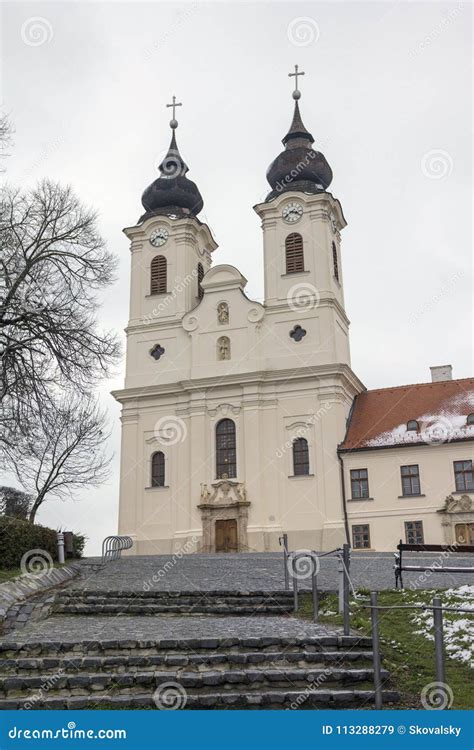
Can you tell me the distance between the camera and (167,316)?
3750cm

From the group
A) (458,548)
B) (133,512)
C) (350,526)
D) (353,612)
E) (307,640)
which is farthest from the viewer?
(133,512)

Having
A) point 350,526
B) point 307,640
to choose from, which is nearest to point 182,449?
point 350,526

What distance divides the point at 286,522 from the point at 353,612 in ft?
64.3

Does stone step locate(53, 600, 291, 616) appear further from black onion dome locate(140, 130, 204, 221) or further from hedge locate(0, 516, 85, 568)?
black onion dome locate(140, 130, 204, 221)

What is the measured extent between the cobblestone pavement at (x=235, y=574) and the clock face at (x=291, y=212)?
17.7m

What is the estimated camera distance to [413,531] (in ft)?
102

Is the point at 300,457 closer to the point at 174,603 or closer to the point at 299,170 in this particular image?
the point at 299,170

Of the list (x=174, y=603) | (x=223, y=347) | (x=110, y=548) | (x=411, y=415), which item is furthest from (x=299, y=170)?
(x=174, y=603)

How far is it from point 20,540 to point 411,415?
64.2 ft

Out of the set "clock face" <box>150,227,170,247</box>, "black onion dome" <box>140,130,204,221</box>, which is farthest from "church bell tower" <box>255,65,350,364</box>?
"clock face" <box>150,227,170,247</box>

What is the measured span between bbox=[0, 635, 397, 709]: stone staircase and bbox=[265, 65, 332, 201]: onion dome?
2922cm

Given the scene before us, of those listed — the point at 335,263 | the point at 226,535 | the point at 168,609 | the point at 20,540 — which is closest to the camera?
the point at 168,609

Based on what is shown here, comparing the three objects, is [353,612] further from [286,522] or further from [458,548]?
[286,522]

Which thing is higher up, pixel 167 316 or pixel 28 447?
pixel 167 316
